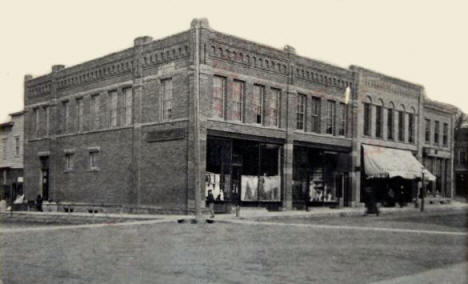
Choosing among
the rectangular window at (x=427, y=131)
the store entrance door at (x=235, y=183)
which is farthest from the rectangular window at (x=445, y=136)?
the store entrance door at (x=235, y=183)

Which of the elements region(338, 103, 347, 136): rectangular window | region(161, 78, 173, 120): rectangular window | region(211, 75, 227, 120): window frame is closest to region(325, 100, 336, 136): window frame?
region(338, 103, 347, 136): rectangular window

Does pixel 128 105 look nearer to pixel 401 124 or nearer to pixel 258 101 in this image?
pixel 258 101

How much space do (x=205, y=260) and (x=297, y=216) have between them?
55.8ft

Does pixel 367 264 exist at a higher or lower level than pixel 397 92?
lower

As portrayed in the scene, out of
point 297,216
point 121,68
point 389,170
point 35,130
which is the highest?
point 121,68

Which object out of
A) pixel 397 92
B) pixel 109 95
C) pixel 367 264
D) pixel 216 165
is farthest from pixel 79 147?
pixel 367 264

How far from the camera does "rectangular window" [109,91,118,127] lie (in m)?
33.3

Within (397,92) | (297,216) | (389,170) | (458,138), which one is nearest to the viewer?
(297,216)

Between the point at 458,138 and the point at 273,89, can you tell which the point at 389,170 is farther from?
the point at 458,138

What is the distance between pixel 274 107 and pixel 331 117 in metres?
6.04

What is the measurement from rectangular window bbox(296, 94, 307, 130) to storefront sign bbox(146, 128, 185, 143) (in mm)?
8734

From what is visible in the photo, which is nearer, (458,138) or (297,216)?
(297,216)

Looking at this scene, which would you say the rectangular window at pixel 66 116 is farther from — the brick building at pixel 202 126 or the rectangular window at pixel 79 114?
the rectangular window at pixel 79 114

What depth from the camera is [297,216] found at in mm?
28594
